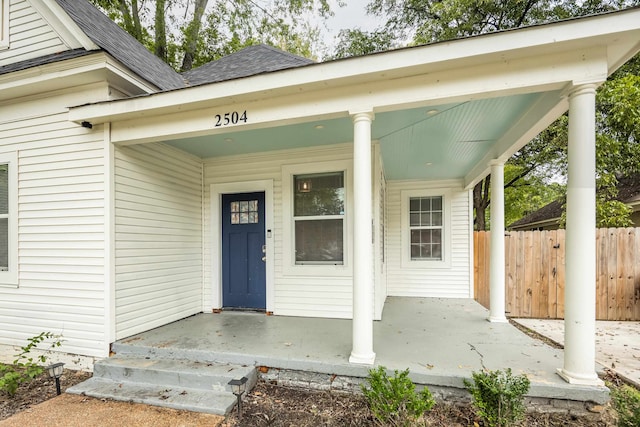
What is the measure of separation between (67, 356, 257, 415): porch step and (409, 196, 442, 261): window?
4.67m

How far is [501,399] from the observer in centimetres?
220

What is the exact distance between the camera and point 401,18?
1087cm

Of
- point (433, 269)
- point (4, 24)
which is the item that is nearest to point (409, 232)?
point (433, 269)

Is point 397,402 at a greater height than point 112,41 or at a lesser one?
lesser

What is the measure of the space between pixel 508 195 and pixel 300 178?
11856mm

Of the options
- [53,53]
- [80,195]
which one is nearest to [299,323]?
[80,195]

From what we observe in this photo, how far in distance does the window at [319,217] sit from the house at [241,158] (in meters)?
0.02

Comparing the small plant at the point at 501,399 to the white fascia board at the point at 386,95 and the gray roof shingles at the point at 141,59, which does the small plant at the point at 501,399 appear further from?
the gray roof shingles at the point at 141,59

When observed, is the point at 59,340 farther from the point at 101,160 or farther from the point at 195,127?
the point at 195,127

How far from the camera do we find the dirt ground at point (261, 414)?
7.98 feet

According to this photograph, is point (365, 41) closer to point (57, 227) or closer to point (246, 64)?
point (246, 64)

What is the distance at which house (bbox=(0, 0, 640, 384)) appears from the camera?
2.45 m

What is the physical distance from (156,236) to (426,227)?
5110mm

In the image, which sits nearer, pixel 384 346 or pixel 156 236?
pixel 384 346
